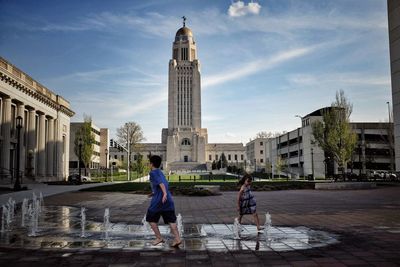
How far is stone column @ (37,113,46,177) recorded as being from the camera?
158ft

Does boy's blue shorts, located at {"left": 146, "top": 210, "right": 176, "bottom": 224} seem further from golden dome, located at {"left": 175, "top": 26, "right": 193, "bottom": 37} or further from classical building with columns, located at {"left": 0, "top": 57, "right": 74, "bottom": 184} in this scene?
golden dome, located at {"left": 175, "top": 26, "right": 193, "bottom": 37}

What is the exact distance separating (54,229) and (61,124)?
163 feet

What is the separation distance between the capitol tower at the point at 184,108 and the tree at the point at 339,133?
93686mm

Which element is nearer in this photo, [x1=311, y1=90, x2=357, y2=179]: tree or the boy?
the boy

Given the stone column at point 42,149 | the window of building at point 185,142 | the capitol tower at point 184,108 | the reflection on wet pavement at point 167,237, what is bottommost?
the reflection on wet pavement at point 167,237

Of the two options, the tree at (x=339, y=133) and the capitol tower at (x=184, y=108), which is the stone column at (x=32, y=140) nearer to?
the tree at (x=339, y=133)

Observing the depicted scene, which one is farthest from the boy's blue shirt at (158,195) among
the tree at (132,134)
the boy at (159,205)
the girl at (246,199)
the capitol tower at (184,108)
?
the capitol tower at (184,108)

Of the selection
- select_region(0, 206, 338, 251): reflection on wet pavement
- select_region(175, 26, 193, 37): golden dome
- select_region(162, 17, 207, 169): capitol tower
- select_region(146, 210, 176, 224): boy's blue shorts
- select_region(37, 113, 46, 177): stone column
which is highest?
select_region(175, 26, 193, 37): golden dome

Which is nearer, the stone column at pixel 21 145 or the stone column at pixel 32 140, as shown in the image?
the stone column at pixel 21 145

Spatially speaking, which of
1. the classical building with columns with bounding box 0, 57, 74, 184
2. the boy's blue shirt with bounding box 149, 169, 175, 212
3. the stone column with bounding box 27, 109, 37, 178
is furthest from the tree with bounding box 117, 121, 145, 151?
the boy's blue shirt with bounding box 149, 169, 175, 212

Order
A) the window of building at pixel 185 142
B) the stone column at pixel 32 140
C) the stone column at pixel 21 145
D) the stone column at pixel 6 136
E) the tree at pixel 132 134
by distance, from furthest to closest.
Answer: the window of building at pixel 185 142, the tree at pixel 132 134, the stone column at pixel 32 140, the stone column at pixel 21 145, the stone column at pixel 6 136

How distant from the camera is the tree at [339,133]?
44812 millimetres

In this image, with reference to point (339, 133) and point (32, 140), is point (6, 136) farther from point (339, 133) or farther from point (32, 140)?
point (339, 133)

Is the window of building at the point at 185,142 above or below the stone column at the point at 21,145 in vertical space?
above
